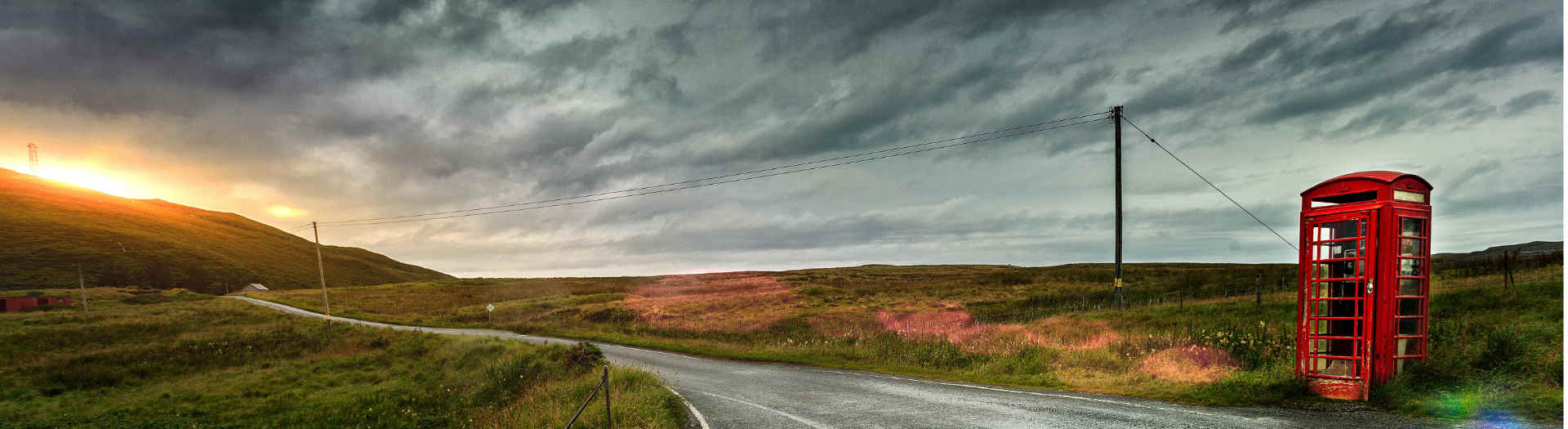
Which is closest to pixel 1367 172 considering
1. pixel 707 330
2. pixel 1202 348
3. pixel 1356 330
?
pixel 1356 330

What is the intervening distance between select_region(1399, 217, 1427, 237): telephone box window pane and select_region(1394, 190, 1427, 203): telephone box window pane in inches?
13.3

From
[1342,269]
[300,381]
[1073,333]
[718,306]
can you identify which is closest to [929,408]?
[1342,269]

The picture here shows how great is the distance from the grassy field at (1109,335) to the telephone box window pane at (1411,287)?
1180 mm

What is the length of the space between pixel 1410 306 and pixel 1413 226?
1420 mm

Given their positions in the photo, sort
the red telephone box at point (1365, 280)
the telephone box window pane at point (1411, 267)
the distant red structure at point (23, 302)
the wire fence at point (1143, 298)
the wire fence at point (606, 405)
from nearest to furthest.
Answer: the wire fence at point (606, 405), the red telephone box at point (1365, 280), the telephone box window pane at point (1411, 267), the wire fence at point (1143, 298), the distant red structure at point (23, 302)

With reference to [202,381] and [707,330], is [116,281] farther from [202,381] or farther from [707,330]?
[707,330]

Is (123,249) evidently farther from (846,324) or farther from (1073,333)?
(1073,333)

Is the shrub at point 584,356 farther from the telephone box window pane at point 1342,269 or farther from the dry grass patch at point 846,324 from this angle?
the telephone box window pane at point 1342,269

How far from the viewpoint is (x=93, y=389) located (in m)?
25.2

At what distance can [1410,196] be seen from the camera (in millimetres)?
10578

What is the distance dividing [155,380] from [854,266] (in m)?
123

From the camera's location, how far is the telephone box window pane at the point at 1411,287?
35.2 feet

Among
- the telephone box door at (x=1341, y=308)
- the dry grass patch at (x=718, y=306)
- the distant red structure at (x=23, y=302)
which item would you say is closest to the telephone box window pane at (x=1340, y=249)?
the telephone box door at (x=1341, y=308)

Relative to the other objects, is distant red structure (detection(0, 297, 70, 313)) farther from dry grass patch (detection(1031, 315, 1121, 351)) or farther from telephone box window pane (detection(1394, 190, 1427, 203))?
telephone box window pane (detection(1394, 190, 1427, 203))
